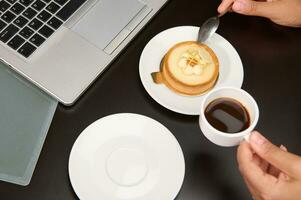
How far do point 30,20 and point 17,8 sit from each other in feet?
0.11

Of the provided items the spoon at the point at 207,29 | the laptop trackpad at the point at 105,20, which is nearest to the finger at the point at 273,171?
the spoon at the point at 207,29

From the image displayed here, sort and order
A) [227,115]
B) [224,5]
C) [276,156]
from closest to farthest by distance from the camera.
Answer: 1. [276,156]
2. [227,115]
3. [224,5]

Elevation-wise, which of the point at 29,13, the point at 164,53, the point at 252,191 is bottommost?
the point at 252,191

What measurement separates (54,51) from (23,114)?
12 cm

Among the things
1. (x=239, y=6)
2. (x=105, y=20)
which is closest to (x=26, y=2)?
(x=105, y=20)

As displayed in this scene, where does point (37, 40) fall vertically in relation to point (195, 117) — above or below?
above

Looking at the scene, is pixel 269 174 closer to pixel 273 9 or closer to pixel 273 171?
pixel 273 171

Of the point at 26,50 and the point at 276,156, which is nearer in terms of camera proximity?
the point at 276,156

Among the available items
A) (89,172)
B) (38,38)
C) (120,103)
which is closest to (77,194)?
(89,172)

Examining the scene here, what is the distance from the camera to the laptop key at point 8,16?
0.72 meters

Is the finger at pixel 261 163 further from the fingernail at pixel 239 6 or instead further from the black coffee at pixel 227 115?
the fingernail at pixel 239 6

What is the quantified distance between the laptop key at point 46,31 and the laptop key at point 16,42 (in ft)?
0.12

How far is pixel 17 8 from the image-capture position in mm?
731

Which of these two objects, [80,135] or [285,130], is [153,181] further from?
[285,130]
